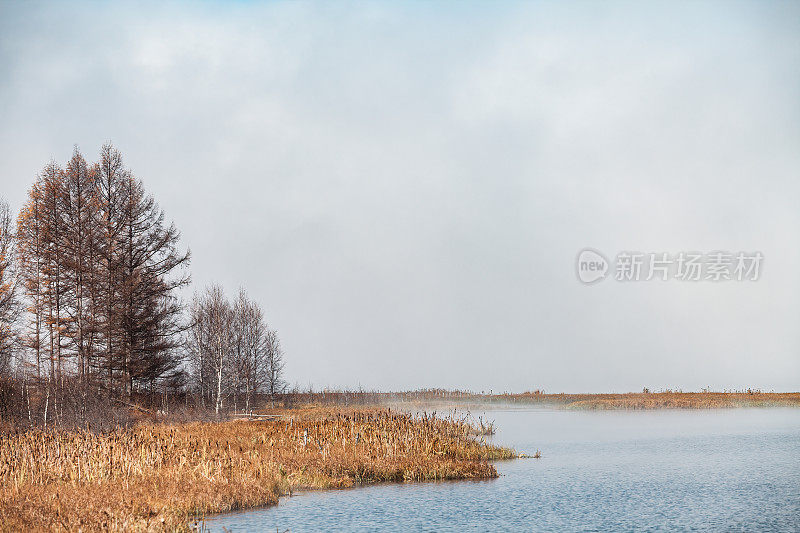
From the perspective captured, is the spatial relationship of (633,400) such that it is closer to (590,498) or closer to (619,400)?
(619,400)

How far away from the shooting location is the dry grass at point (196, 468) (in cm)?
1542

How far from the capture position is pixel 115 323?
131 feet

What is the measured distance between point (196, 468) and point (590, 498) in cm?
1137

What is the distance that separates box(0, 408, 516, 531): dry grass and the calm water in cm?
106

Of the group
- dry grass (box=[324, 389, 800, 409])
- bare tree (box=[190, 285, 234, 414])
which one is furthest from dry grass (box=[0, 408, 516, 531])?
dry grass (box=[324, 389, 800, 409])

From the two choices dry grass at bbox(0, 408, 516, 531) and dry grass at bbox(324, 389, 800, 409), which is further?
dry grass at bbox(324, 389, 800, 409)

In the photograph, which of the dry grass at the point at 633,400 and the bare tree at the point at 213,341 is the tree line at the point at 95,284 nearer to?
the bare tree at the point at 213,341

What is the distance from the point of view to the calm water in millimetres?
16984

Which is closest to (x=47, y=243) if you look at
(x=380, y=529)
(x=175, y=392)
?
(x=175, y=392)

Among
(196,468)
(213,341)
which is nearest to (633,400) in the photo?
(213,341)

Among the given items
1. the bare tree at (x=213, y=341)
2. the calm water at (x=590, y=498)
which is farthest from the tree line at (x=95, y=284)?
the calm water at (x=590, y=498)

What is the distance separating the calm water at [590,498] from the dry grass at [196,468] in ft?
3.49

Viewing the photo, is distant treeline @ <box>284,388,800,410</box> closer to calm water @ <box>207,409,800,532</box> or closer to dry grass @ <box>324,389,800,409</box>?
dry grass @ <box>324,389,800,409</box>

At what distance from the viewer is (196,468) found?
19875 millimetres
